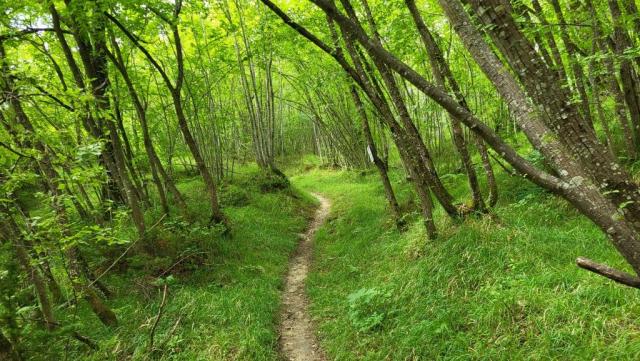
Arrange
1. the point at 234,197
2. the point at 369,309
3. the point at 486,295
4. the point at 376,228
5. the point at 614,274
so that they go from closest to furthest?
the point at 614,274
the point at 486,295
the point at 369,309
the point at 376,228
the point at 234,197

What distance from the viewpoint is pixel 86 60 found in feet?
23.2

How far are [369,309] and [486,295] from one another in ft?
5.14

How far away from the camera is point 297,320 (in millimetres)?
5902

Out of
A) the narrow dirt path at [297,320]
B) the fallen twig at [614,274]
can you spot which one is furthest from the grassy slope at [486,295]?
the fallen twig at [614,274]

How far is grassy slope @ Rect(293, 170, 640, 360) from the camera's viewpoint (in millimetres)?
3287

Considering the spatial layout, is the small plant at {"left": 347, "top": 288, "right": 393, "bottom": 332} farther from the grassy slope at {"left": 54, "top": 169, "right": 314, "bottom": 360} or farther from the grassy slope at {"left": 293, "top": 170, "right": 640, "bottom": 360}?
the grassy slope at {"left": 54, "top": 169, "right": 314, "bottom": 360}

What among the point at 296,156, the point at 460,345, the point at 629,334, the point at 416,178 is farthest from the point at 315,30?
the point at 296,156

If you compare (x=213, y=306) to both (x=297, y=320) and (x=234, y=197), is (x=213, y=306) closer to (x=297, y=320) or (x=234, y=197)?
(x=297, y=320)

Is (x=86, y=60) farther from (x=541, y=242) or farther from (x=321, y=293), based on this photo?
(x=541, y=242)

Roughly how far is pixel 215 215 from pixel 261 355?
15.2ft

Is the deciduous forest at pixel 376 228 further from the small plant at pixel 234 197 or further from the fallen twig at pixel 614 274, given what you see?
the small plant at pixel 234 197

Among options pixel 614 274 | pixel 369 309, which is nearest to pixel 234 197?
pixel 369 309

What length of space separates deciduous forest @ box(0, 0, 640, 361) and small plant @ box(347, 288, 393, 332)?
0.03 m

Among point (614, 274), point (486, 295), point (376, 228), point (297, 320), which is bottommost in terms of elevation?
point (297, 320)
